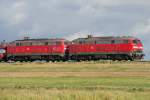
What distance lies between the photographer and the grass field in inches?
1115

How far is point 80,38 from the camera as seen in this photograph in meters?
75.9

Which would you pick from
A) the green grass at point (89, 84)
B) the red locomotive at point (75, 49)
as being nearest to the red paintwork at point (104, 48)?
the red locomotive at point (75, 49)

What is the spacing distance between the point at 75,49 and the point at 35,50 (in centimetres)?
712

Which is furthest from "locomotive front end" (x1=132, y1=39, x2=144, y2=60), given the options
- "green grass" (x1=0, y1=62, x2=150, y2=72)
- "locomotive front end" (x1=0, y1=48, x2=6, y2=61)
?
"locomotive front end" (x1=0, y1=48, x2=6, y2=61)

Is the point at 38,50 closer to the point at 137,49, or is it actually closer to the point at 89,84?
the point at 137,49

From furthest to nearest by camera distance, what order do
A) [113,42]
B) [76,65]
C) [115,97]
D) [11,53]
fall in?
[11,53]
[113,42]
[76,65]
[115,97]

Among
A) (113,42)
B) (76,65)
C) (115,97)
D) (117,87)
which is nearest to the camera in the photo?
(115,97)

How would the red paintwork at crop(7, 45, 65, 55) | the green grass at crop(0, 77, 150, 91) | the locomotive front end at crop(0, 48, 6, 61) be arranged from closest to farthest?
1. the green grass at crop(0, 77, 150, 91)
2. the red paintwork at crop(7, 45, 65, 55)
3. the locomotive front end at crop(0, 48, 6, 61)

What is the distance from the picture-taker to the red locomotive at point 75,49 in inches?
2749

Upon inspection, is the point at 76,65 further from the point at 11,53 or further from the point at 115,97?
the point at 115,97

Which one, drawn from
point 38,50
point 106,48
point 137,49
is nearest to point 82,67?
point 106,48

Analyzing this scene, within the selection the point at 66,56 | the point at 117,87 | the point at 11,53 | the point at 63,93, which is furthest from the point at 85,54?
the point at 63,93

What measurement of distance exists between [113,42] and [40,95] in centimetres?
4400

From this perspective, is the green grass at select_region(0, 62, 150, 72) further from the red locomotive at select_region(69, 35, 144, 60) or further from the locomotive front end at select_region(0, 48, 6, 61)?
the locomotive front end at select_region(0, 48, 6, 61)
